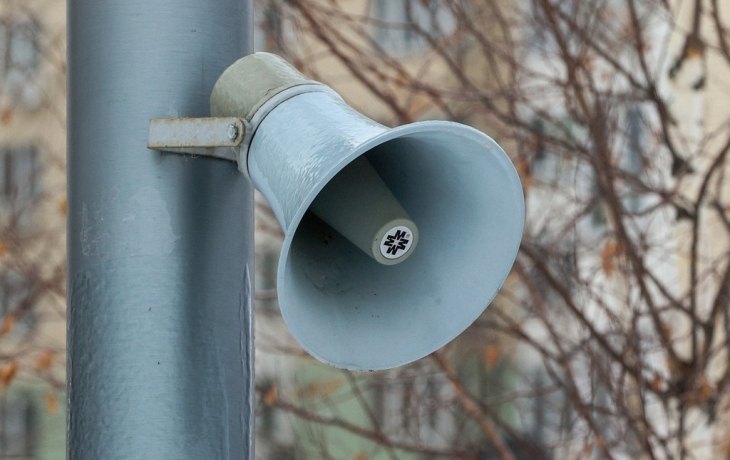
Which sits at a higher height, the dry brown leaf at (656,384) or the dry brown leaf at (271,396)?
the dry brown leaf at (271,396)

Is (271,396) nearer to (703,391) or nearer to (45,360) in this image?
(45,360)

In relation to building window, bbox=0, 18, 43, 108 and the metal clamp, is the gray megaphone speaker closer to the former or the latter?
the metal clamp

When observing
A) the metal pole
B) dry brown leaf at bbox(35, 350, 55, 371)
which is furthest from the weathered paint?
dry brown leaf at bbox(35, 350, 55, 371)

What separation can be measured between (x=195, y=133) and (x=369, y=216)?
0.28 meters

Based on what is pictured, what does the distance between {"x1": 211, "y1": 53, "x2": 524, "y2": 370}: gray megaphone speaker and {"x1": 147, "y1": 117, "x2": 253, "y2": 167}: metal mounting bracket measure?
23 mm

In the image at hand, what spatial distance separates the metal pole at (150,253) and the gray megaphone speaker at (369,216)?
0.28 feet

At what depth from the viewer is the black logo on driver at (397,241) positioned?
1.62 metres

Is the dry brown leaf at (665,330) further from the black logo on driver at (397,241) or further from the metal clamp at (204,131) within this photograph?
the metal clamp at (204,131)

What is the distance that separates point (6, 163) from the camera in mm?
13695

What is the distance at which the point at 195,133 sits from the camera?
1562mm

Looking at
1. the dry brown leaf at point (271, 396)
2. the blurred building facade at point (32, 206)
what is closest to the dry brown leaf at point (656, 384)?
the dry brown leaf at point (271, 396)

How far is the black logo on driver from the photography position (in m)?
1.62

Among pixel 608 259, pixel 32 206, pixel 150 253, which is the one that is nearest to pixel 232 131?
pixel 150 253

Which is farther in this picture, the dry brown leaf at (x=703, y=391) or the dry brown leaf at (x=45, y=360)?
the dry brown leaf at (x=45, y=360)
